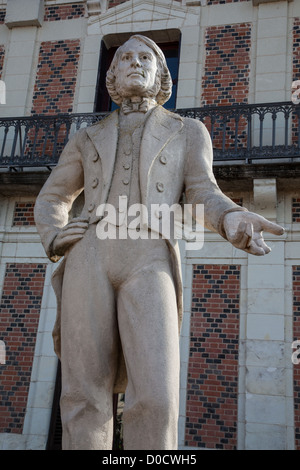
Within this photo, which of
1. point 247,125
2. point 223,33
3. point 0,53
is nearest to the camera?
point 247,125

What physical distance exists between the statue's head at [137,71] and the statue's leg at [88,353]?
1.02 m

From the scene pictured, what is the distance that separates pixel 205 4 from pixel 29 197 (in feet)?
17.0

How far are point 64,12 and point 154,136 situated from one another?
10358mm

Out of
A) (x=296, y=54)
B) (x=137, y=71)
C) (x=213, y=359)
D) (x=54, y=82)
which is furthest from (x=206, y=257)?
(x=137, y=71)

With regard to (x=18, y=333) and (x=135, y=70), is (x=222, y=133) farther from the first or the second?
(x=135, y=70)

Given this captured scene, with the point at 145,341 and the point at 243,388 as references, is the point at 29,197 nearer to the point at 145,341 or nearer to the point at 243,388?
the point at 243,388

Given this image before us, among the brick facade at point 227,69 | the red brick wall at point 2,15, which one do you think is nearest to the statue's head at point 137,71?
the brick facade at point 227,69

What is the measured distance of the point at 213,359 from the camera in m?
9.09

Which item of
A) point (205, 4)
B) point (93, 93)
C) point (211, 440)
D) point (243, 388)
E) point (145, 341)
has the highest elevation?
point (205, 4)

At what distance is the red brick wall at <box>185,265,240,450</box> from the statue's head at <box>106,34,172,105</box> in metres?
6.16

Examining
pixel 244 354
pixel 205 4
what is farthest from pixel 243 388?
pixel 205 4

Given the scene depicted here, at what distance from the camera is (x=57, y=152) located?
1109 centimetres

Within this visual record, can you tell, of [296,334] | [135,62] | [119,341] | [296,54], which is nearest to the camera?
[119,341]

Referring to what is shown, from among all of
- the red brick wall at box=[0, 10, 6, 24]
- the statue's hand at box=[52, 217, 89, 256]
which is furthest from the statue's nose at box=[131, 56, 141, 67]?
the red brick wall at box=[0, 10, 6, 24]
